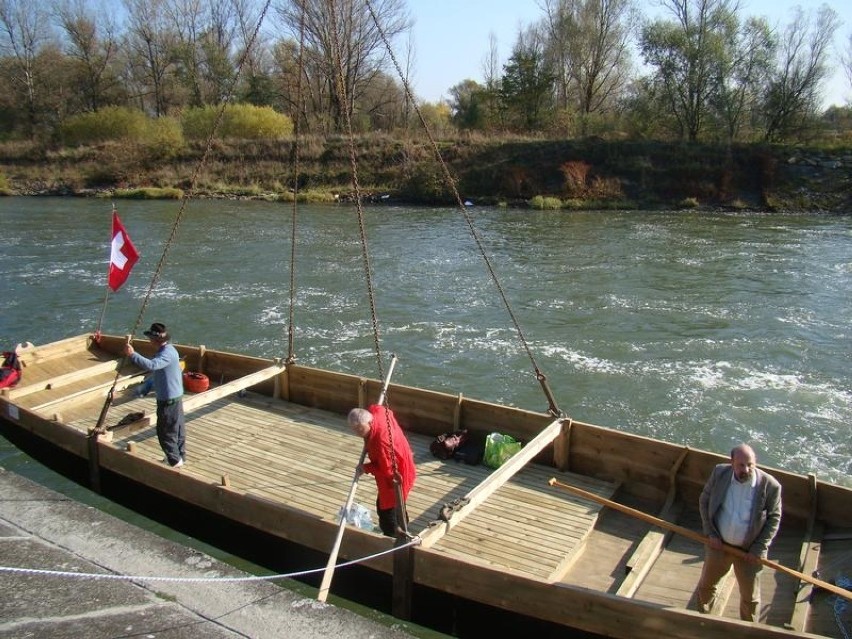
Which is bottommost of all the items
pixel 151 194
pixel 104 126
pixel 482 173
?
pixel 151 194

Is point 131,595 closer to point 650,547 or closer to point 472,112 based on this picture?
point 650,547

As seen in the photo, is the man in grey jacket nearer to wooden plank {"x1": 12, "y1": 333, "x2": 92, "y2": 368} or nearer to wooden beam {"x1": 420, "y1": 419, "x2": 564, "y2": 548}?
wooden beam {"x1": 420, "y1": 419, "x2": 564, "y2": 548}

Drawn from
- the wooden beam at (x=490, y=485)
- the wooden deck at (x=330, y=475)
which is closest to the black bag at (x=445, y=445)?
the wooden deck at (x=330, y=475)

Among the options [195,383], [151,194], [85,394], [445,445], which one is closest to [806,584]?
[445,445]

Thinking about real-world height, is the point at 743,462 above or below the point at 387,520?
above

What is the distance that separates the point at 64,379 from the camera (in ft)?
35.7

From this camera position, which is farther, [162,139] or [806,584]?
[162,139]

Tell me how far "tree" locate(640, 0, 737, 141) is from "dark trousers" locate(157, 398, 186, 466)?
47262 mm

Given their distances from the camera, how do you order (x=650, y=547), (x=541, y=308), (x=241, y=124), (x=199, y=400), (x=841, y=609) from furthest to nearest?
(x=241, y=124) → (x=541, y=308) → (x=199, y=400) → (x=650, y=547) → (x=841, y=609)

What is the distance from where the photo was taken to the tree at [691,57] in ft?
161

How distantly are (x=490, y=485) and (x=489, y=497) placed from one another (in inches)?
34.8

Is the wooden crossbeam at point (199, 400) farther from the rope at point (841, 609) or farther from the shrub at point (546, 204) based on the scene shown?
the shrub at point (546, 204)

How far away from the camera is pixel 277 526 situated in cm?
696

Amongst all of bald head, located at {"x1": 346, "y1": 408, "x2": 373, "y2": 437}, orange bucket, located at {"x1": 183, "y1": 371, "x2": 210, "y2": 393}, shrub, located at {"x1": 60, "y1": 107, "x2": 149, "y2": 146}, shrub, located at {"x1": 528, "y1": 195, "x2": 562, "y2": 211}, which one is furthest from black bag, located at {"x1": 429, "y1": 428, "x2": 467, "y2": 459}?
shrub, located at {"x1": 60, "y1": 107, "x2": 149, "y2": 146}
